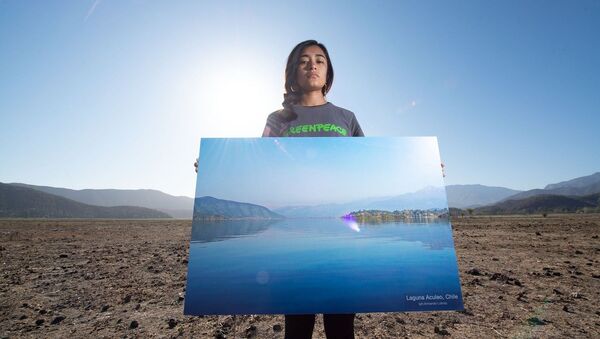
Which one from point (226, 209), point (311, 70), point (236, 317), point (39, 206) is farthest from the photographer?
point (39, 206)

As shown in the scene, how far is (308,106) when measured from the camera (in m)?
3.20

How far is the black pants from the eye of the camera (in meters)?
2.56

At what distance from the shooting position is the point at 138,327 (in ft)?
15.8

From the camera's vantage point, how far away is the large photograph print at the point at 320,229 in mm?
2518

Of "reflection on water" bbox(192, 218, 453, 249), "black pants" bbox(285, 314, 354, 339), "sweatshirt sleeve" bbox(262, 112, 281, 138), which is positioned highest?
"sweatshirt sleeve" bbox(262, 112, 281, 138)

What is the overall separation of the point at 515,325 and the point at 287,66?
5483 millimetres

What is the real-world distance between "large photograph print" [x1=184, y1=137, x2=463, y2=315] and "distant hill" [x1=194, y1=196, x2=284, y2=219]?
0.03ft

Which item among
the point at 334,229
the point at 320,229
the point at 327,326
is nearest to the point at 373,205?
the point at 334,229

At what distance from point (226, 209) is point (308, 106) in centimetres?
145

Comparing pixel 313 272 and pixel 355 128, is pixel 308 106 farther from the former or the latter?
pixel 313 272

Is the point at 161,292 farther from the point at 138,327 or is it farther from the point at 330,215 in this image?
the point at 330,215

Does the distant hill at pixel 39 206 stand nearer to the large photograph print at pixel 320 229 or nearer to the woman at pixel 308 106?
the large photograph print at pixel 320 229

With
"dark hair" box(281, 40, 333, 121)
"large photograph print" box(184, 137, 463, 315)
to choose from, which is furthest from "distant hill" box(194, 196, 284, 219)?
"dark hair" box(281, 40, 333, 121)

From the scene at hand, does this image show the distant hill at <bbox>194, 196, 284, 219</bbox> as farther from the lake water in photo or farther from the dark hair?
the dark hair
